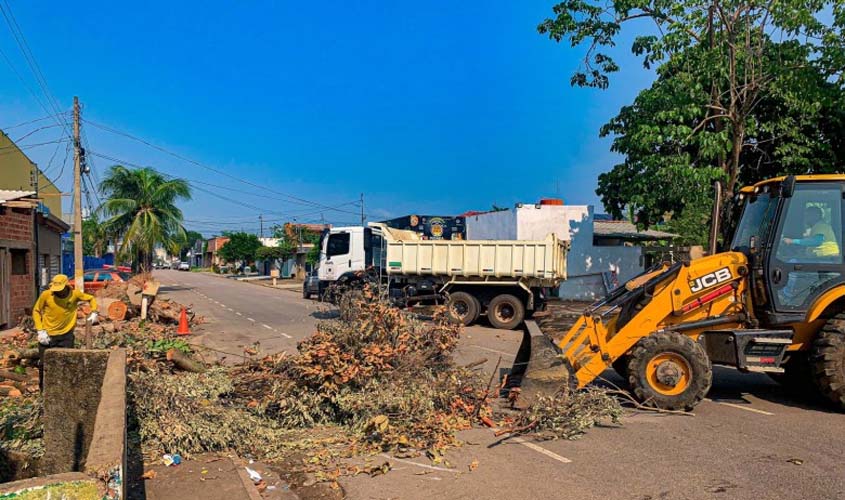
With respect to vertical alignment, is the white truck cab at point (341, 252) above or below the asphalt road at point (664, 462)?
above

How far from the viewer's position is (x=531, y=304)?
50.6 ft

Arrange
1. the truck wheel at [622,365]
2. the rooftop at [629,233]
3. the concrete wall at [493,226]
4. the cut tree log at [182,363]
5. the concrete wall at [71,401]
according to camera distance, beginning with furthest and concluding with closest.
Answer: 1. the rooftop at [629,233]
2. the concrete wall at [493,226]
3. the cut tree log at [182,363]
4. the truck wheel at [622,365]
5. the concrete wall at [71,401]

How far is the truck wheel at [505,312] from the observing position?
15.4 metres

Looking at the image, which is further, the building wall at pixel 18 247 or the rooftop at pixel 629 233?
the rooftop at pixel 629 233

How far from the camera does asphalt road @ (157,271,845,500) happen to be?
4797mm

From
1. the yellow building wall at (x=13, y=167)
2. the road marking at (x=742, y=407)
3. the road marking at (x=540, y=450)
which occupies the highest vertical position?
the yellow building wall at (x=13, y=167)

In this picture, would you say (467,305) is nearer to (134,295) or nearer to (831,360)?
(831,360)

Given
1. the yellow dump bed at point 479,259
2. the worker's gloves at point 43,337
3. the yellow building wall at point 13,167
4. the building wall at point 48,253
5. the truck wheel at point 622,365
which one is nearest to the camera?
the worker's gloves at point 43,337

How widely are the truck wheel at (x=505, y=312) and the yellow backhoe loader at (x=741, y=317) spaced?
7.75 m

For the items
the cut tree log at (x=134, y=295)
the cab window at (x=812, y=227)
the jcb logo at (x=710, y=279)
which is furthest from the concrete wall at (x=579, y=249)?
the cab window at (x=812, y=227)

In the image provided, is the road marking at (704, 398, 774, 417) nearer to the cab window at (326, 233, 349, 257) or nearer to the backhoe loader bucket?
the backhoe loader bucket

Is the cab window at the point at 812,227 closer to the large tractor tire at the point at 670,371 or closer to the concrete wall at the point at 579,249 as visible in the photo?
the large tractor tire at the point at 670,371

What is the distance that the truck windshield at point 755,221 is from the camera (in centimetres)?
729

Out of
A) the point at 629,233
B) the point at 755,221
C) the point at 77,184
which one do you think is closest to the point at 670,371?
the point at 755,221
